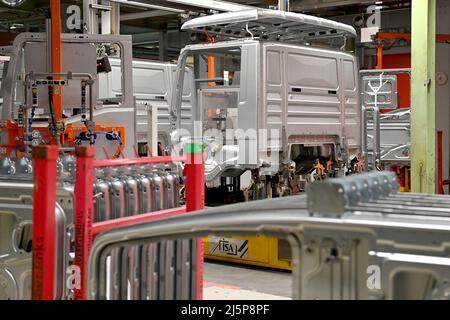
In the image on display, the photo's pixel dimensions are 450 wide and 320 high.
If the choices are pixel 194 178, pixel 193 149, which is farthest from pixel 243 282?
pixel 193 149

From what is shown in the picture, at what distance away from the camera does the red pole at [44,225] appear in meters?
3.11

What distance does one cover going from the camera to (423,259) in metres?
2.47

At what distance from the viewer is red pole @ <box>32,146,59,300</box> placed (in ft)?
10.2

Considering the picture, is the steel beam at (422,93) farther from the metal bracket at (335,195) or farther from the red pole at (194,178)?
the metal bracket at (335,195)

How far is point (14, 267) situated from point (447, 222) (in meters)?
2.60

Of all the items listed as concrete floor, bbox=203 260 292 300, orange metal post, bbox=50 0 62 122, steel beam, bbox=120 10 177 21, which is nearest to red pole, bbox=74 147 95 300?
concrete floor, bbox=203 260 292 300

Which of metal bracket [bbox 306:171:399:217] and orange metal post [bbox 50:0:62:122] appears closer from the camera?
metal bracket [bbox 306:171:399:217]

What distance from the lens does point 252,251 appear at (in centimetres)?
805

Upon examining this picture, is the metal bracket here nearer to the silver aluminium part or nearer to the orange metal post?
the silver aluminium part

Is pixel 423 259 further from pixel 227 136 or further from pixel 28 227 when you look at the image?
pixel 227 136

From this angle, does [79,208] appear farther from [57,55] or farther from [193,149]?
[57,55]

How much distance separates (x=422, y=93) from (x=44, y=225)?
7.02 metres

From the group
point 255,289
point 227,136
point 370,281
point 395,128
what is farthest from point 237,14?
point 395,128

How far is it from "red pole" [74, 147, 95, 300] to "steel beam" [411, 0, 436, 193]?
6304mm
